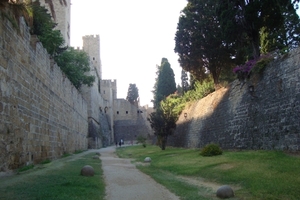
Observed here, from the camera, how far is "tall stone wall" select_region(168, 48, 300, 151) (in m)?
11.7

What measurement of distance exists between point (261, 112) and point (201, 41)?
37.3ft

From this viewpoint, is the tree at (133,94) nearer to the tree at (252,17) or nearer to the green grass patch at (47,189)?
the tree at (252,17)

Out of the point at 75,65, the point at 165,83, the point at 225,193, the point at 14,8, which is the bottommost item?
the point at 225,193

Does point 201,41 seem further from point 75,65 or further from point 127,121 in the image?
point 127,121

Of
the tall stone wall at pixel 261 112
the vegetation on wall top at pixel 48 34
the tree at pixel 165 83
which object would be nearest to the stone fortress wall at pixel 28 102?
the vegetation on wall top at pixel 48 34

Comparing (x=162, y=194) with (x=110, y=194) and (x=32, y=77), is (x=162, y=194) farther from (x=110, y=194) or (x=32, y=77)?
(x=32, y=77)

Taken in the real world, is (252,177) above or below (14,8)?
below

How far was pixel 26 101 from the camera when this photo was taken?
10.2 metres

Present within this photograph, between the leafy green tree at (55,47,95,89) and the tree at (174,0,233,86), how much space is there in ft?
42.6

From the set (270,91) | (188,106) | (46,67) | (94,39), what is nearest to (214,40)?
(188,106)

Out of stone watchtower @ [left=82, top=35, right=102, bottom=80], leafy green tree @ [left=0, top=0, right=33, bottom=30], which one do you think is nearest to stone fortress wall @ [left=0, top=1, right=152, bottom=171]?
leafy green tree @ [left=0, top=0, right=33, bottom=30]

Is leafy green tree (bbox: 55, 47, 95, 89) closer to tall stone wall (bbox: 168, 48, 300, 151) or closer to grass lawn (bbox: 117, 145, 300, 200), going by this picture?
tall stone wall (bbox: 168, 48, 300, 151)

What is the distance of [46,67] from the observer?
45.3 feet

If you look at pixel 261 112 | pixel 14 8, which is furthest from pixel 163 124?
pixel 14 8
